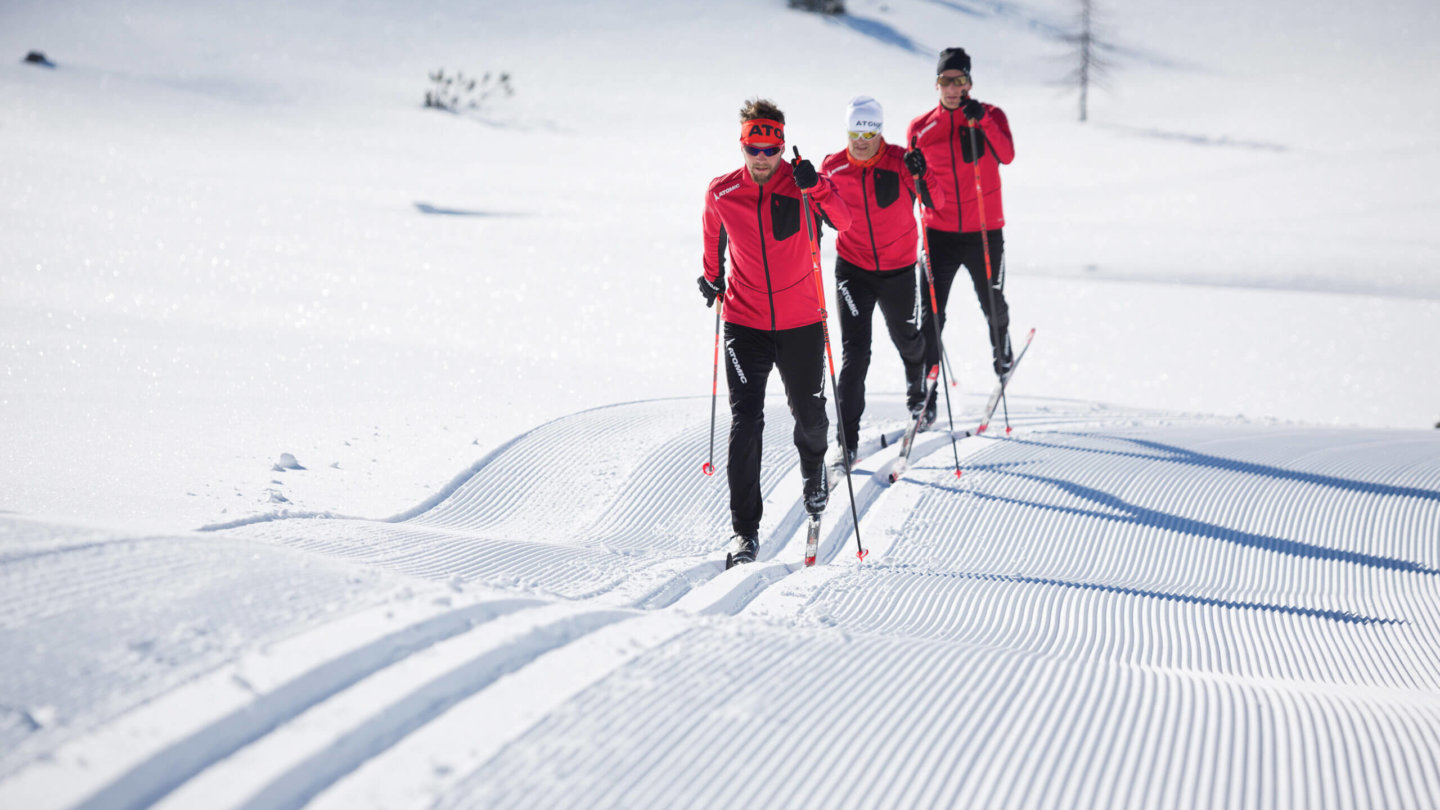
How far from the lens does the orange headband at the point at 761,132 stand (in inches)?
133

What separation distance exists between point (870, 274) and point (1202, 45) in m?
38.0

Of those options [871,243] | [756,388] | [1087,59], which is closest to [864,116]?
[871,243]

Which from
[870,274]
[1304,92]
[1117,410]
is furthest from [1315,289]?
[1304,92]

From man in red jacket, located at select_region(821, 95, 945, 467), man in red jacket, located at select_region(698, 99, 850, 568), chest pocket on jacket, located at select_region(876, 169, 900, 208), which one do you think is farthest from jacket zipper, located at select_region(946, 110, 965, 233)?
man in red jacket, located at select_region(698, 99, 850, 568)

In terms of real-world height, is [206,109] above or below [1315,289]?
above

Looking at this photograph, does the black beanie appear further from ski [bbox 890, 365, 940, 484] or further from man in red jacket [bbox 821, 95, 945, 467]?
ski [bbox 890, 365, 940, 484]

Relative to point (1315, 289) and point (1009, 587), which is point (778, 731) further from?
point (1315, 289)

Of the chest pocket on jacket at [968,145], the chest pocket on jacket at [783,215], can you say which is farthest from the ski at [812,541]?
the chest pocket on jacket at [968,145]

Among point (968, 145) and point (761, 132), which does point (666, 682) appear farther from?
point (968, 145)

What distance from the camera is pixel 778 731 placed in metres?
1.91

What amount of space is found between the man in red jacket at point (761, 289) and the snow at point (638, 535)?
44cm

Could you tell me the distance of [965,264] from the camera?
545 cm

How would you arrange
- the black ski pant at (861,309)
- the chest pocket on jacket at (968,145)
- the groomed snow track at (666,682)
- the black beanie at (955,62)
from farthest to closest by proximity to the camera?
the chest pocket on jacket at (968,145) < the black beanie at (955,62) < the black ski pant at (861,309) < the groomed snow track at (666,682)

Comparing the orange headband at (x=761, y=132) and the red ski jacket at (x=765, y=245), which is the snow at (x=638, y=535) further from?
the orange headband at (x=761, y=132)
